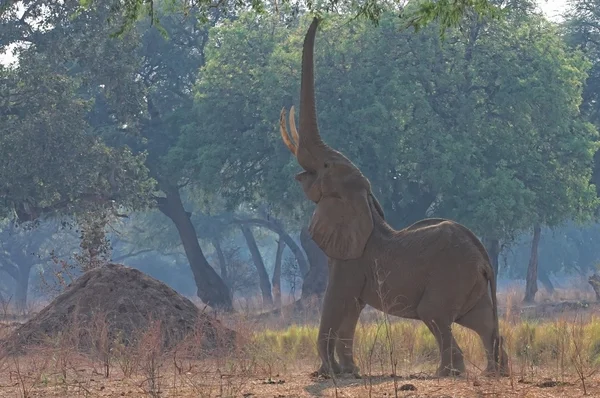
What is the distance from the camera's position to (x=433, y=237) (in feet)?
33.3

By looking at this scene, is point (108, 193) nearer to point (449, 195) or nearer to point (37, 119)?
point (37, 119)

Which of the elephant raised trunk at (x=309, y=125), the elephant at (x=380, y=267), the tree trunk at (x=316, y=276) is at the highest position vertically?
the tree trunk at (x=316, y=276)

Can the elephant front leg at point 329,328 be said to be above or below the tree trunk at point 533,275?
below

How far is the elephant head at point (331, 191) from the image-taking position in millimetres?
10539

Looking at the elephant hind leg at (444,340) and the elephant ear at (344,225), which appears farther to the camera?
the elephant ear at (344,225)

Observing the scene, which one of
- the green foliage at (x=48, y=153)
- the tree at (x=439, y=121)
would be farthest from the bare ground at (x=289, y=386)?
the tree at (x=439, y=121)

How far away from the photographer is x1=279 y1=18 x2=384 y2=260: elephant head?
1054 centimetres

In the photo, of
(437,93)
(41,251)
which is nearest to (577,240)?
(41,251)

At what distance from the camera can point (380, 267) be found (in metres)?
10.3

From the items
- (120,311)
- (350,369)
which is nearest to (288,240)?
(120,311)

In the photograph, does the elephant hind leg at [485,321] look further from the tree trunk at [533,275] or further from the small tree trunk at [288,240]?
the small tree trunk at [288,240]

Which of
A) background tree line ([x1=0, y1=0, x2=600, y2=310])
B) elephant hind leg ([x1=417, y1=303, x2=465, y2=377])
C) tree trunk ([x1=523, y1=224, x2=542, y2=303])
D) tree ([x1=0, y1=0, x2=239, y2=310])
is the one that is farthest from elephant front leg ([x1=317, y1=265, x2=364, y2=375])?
tree trunk ([x1=523, y1=224, x2=542, y2=303])

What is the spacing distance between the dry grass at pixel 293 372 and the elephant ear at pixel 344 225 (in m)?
0.90

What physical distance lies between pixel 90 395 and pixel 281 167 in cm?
2417
